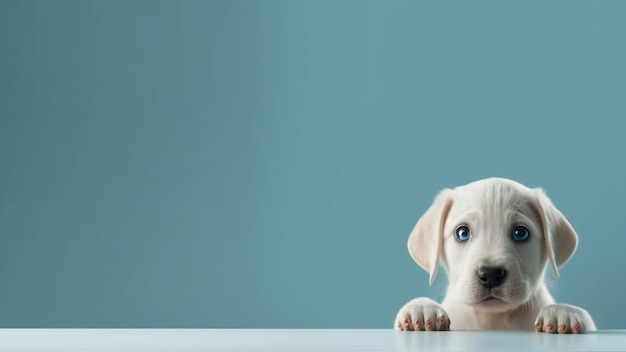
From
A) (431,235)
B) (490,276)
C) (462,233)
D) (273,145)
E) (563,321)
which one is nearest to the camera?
(563,321)

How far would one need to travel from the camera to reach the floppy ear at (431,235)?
2.08 metres

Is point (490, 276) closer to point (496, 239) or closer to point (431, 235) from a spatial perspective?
point (496, 239)

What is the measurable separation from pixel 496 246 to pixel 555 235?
204 millimetres

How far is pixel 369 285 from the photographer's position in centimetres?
602

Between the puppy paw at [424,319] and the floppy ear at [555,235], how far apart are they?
1.14ft

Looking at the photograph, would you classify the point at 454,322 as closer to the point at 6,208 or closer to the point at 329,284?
the point at 329,284

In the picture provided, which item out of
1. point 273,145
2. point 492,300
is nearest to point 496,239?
point 492,300

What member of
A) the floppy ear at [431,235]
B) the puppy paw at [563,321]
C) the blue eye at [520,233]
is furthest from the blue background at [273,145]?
the puppy paw at [563,321]

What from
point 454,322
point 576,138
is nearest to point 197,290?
point 576,138

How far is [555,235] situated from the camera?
6.66 ft

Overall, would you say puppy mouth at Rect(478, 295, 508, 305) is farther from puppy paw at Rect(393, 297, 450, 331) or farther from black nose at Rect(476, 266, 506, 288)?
puppy paw at Rect(393, 297, 450, 331)

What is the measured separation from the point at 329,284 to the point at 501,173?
1373 millimetres

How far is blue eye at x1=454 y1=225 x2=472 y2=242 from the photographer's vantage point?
1983mm

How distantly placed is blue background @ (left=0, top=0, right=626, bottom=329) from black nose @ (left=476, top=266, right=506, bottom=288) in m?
4.02
